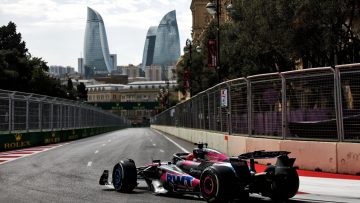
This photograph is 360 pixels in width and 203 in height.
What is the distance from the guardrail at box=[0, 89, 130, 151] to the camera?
26.4m

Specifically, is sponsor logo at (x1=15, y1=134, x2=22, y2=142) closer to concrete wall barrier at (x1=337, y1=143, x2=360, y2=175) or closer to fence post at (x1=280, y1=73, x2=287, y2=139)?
fence post at (x1=280, y1=73, x2=287, y2=139)

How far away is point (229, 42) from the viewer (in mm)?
43625

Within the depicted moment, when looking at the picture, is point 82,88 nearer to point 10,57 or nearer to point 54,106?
point 10,57

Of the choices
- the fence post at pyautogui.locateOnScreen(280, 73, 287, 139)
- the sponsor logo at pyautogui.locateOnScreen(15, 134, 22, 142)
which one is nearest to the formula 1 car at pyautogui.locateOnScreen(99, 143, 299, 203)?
the fence post at pyautogui.locateOnScreen(280, 73, 287, 139)

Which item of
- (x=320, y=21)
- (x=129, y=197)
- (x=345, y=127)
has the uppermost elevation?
(x=320, y=21)

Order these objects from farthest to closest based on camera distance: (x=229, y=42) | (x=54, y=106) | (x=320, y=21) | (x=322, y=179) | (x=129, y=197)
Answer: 1. (x=229, y=42)
2. (x=54, y=106)
3. (x=320, y=21)
4. (x=322, y=179)
5. (x=129, y=197)

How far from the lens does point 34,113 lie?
104 feet

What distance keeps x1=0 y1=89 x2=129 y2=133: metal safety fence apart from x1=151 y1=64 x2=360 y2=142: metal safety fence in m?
12.7

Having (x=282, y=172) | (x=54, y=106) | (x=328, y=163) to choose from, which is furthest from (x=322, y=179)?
(x=54, y=106)

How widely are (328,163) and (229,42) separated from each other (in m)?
31.0

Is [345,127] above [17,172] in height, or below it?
above

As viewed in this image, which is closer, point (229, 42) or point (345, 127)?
point (345, 127)

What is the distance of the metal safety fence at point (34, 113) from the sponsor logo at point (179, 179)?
58.9 ft

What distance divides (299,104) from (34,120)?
21.2 m
